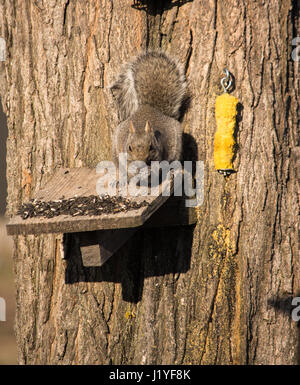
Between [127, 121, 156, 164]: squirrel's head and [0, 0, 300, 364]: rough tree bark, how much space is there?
0.41ft

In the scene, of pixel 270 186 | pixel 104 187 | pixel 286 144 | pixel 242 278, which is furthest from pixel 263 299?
pixel 104 187

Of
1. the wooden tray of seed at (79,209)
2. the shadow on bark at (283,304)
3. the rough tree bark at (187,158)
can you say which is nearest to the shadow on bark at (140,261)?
the rough tree bark at (187,158)

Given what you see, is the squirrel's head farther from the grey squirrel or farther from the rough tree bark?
the rough tree bark

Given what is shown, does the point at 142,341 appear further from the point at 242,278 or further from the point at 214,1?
the point at 214,1

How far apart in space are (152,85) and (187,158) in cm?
44

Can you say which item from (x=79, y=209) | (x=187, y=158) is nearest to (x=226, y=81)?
(x=187, y=158)

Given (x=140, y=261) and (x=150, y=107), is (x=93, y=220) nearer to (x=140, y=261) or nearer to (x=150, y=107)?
(x=140, y=261)

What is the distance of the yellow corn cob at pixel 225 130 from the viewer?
2148 millimetres

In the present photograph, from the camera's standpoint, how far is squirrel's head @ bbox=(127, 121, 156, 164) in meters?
2.35

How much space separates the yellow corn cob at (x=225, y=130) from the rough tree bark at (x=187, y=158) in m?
0.06

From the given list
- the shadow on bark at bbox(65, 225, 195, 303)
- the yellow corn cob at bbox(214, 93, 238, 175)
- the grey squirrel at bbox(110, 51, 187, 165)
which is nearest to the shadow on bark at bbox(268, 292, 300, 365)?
the shadow on bark at bbox(65, 225, 195, 303)

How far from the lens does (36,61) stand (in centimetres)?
241

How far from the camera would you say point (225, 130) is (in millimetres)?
2164

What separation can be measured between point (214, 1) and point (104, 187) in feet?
3.24
